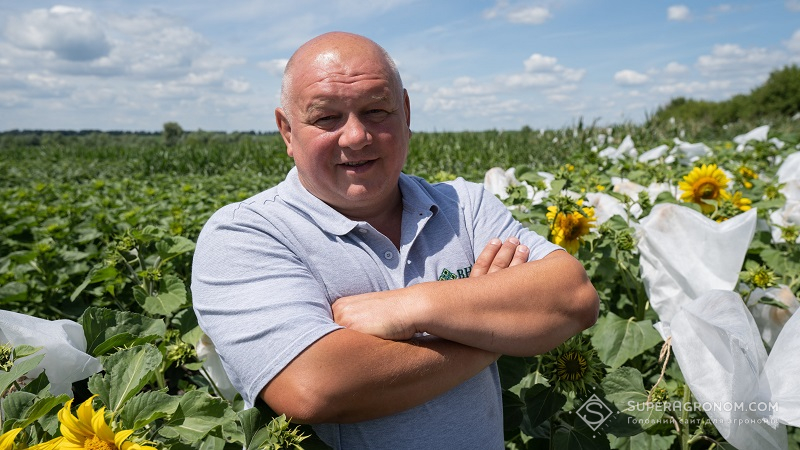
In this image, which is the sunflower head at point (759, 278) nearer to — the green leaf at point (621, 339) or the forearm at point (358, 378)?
the green leaf at point (621, 339)

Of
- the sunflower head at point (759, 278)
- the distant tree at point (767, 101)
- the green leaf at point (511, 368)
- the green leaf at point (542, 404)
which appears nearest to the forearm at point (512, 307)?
the green leaf at point (542, 404)

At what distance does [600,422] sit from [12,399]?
50.7 inches

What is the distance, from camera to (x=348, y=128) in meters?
1.50

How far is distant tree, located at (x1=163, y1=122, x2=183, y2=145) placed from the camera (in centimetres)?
2436

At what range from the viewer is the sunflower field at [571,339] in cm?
107

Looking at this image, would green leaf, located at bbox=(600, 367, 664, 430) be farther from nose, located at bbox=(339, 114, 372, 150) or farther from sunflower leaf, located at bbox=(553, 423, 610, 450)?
nose, located at bbox=(339, 114, 372, 150)

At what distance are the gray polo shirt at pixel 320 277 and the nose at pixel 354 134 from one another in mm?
176

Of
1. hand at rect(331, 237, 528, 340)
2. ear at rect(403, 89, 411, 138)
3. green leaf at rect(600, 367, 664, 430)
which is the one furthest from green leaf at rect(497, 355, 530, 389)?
ear at rect(403, 89, 411, 138)

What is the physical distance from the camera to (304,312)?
1.29 metres

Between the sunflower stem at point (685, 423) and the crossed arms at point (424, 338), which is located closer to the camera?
the crossed arms at point (424, 338)

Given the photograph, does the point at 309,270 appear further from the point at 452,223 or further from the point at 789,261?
the point at 789,261

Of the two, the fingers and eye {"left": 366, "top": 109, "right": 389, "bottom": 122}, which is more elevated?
eye {"left": 366, "top": 109, "right": 389, "bottom": 122}

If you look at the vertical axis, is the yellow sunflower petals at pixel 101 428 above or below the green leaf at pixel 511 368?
above

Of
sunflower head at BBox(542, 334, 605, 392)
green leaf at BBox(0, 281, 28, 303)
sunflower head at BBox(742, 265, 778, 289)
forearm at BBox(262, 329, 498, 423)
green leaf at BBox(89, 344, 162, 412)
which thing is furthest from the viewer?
green leaf at BBox(0, 281, 28, 303)
